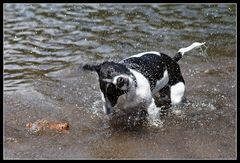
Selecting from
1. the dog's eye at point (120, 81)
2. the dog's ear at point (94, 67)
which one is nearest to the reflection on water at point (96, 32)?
the dog's ear at point (94, 67)

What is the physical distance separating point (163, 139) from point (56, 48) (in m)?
4.51

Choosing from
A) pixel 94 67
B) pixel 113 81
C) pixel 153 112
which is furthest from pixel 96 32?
pixel 113 81

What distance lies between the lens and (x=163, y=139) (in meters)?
5.86

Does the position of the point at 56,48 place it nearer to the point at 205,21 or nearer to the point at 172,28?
the point at 172,28

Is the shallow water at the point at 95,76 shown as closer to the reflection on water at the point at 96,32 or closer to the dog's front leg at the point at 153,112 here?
the reflection on water at the point at 96,32

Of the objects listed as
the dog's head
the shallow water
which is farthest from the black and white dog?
the shallow water

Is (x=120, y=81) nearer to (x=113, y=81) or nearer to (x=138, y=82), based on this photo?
(x=113, y=81)

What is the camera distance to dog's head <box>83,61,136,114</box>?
17.5ft

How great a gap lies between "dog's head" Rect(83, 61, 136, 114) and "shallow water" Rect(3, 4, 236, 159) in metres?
0.60

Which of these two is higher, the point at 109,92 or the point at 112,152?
the point at 109,92

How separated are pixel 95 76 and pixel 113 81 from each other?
302 cm

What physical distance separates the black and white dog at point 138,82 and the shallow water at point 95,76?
1.16 ft

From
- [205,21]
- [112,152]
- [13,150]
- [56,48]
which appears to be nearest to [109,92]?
[112,152]

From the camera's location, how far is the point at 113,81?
5.30 metres
